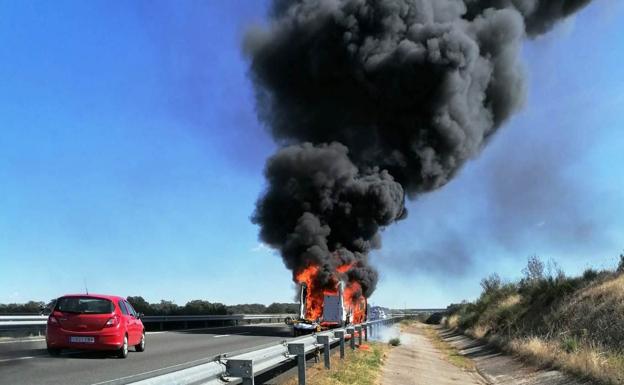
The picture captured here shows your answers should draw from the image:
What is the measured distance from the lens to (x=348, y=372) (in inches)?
425

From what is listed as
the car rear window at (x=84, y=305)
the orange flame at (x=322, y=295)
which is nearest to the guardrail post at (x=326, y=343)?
the car rear window at (x=84, y=305)

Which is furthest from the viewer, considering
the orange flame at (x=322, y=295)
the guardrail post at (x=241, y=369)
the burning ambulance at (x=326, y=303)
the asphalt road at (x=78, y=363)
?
the orange flame at (x=322, y=295)

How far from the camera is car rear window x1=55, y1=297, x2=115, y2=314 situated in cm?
1270

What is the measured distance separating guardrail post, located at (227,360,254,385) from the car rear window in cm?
746

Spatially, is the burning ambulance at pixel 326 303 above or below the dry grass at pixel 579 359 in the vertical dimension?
above

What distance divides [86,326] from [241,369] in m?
7.47

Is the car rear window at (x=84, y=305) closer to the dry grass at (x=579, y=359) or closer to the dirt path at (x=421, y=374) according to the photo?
the dirt path at (x=421, y=374)

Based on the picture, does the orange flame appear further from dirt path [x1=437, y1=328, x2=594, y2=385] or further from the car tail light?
the car tail light

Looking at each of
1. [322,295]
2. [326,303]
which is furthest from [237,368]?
[322,295]

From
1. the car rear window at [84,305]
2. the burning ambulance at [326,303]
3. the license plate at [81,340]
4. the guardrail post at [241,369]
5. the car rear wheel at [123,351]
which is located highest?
the burning ambulance at [326,303]

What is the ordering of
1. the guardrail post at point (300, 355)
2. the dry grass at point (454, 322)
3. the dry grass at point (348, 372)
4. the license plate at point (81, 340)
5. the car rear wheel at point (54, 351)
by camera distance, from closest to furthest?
1. the guardrail post at point (300, 355)
2. the dry grass at point (348, 372)
3. the license plate at point (81, 340)
4. the car rear wheel at point (54, 351)
5. the dry grass at point (454, 322)

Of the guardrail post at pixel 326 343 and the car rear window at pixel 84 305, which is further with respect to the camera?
the car rear window at pixel 84 305

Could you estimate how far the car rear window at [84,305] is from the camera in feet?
41.7

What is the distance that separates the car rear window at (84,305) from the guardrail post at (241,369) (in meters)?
7.46
